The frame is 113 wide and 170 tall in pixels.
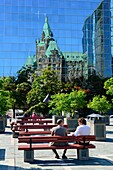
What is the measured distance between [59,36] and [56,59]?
5.06 m

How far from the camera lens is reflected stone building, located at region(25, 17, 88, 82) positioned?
69.8 metres

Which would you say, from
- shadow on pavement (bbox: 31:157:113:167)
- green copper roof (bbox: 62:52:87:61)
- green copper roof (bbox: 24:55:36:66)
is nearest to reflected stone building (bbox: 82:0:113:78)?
green copper roof (bbox: 62:52:87:61)

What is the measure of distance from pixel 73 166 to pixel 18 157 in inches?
102

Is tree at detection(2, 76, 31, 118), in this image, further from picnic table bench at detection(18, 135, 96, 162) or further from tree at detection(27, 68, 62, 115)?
picnic table bench at detection(18, 135, 96, 162)

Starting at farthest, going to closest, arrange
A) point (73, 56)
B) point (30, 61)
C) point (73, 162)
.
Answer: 1. point (73, 56)
2. point (30, 61)
3. point (73, 162)

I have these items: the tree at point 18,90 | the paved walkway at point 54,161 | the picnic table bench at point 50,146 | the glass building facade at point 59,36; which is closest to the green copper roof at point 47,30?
the glass building facade at point 59,36

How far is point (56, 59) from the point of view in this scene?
70.7 m

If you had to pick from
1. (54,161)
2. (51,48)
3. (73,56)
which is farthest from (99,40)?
(54,161)

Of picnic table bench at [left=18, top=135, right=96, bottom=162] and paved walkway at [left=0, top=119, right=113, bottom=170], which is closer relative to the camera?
paved walkway at [left=0, top=119, right=113, bottom=170]

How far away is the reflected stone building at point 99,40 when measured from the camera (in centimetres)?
6981

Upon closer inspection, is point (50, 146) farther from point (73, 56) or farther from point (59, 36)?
point (59, 36)

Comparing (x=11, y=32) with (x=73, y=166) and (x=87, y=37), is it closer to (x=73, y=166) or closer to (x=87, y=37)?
(x=87, y=37)

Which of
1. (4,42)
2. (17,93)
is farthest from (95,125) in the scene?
(4,42)

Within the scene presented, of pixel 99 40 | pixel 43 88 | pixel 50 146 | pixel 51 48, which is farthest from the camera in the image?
pixel 99 40
